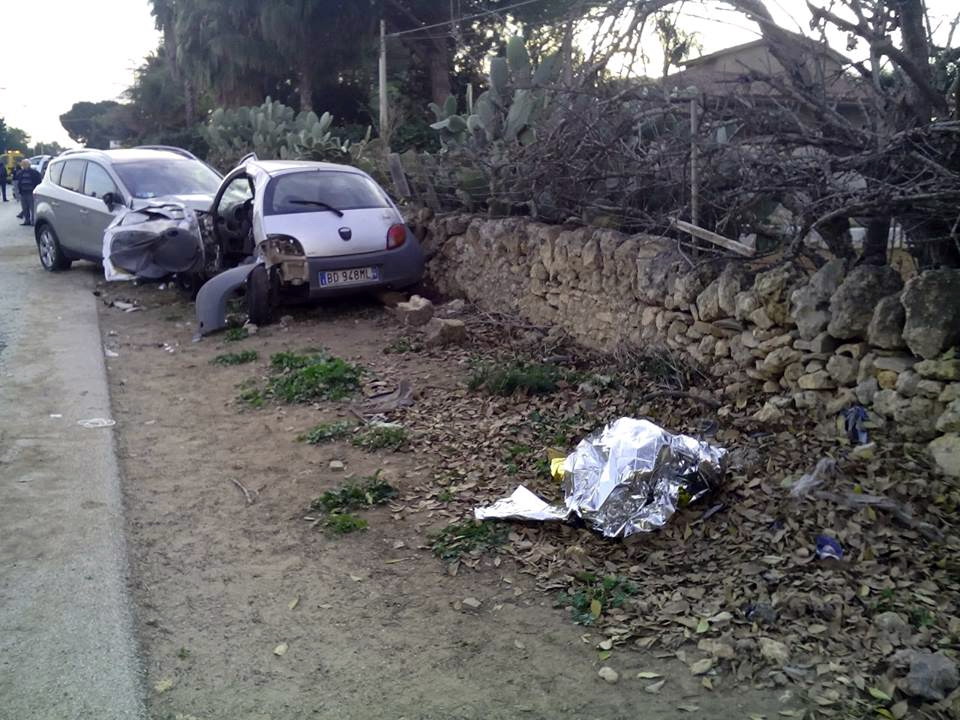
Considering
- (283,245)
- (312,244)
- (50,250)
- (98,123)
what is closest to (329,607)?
(312,244)

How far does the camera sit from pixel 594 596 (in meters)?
4.09

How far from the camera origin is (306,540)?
4812mm

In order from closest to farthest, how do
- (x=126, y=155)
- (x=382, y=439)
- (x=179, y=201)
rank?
(x=382, y=439) → (x=179, y=201) → (x=126, y=155)

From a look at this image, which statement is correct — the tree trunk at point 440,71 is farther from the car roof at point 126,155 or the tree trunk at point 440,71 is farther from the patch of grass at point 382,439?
the patch of grass at point 382,439

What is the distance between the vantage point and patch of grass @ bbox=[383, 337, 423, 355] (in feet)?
27.5

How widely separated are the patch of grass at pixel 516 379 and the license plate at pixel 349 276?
2.86 m

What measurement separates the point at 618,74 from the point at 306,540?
12.7 ft

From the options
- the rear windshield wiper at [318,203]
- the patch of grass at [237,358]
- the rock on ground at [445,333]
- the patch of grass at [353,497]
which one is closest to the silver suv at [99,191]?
the rear windshield wiper at [318,203]

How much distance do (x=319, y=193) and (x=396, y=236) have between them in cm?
93

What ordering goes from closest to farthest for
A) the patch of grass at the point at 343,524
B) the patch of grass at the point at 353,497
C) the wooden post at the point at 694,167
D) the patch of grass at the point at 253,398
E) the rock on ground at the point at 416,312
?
the patch of grass at the point at 343,524, the patch of grass at the point at 353,497, the wooden post at the point at 694,167, the patch of grass at the point at 253,398, the rock on ground at the point at 416,312

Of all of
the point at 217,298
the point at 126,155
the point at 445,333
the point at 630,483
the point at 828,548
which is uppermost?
the point at 126,155

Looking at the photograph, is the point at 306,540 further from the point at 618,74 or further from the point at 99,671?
the point at 618,74

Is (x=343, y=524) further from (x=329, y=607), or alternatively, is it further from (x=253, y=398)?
(x=253, y=398)

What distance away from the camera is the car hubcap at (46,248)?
14020 mm
